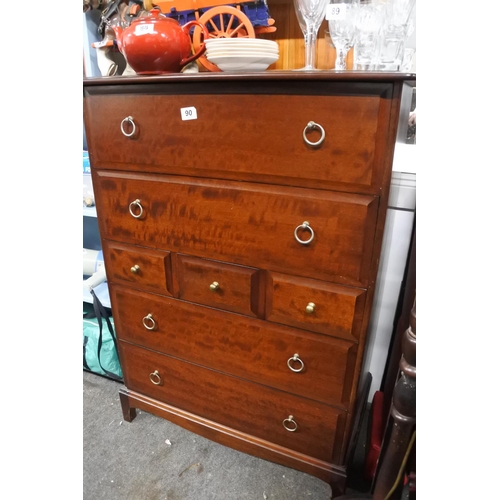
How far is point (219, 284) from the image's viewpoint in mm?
1020

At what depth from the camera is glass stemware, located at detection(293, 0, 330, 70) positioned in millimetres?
1003

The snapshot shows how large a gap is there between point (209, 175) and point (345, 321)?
49 centimetres

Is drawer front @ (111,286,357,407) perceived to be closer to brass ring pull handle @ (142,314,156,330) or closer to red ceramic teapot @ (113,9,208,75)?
brass ring pull handle @ (142,314,156,330)

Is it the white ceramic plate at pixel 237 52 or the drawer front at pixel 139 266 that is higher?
the white ceramic plate at pixel 237 52

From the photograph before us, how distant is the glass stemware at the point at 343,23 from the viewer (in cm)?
100

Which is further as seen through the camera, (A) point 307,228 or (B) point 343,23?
(B) point 343,23

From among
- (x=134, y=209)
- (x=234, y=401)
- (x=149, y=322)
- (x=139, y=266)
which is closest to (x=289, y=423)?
(x=234, y=401)

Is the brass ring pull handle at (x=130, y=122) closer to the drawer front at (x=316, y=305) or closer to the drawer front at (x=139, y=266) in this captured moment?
the drawer front at (x=139, y=266)

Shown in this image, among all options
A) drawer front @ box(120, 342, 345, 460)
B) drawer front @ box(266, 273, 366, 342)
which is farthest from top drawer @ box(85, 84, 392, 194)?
drawer front @ box(120, 342, 345, 460)

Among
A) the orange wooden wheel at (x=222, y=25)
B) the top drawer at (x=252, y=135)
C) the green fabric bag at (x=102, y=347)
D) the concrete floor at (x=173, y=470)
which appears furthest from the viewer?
the green fabric bag at (x=102, y=347)

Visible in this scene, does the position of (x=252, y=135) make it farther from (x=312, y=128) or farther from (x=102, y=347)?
(x=102, y=347)

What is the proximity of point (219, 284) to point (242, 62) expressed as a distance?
1.88ft

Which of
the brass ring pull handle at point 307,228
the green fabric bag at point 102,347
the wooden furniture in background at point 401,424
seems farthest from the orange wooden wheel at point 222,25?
the green fabric bag at point 102,347
